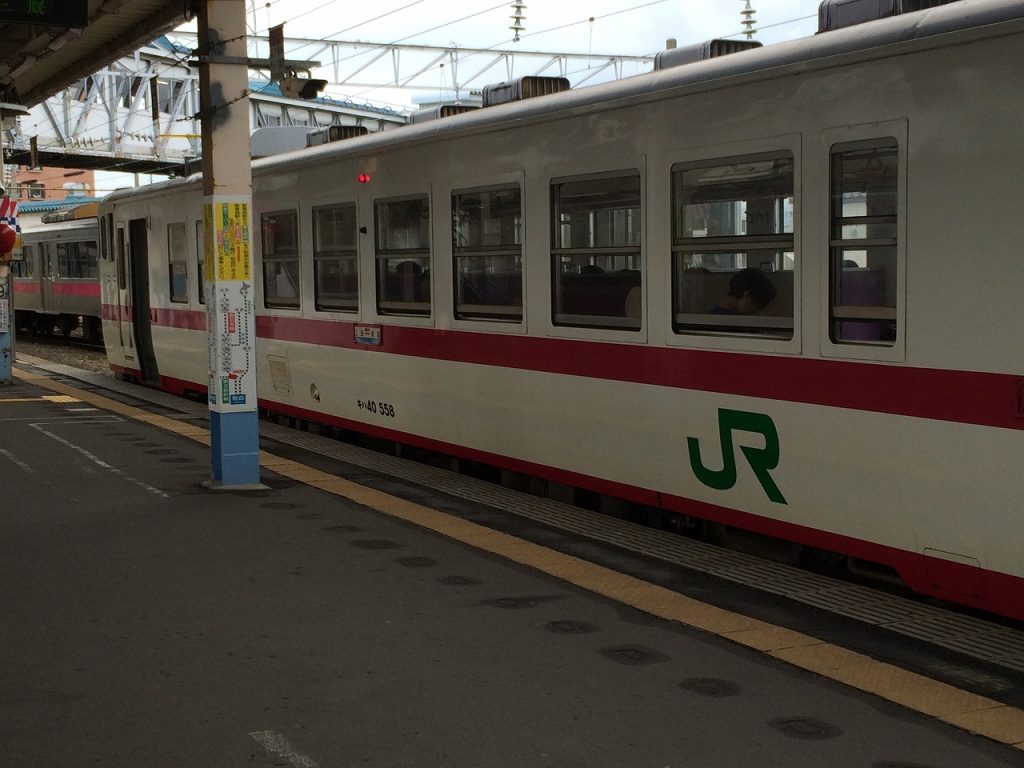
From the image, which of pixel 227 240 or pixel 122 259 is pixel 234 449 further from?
pixel 122 259

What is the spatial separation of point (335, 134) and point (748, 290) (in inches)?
252

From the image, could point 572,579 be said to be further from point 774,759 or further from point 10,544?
point 10,544

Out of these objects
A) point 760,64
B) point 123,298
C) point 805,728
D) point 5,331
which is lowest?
point 805,728

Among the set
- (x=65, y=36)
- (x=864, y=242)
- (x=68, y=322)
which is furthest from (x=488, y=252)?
(x=68, y=322)

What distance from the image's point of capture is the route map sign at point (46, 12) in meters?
9.84

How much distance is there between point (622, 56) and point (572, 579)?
2657cm

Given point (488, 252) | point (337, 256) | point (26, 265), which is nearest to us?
point (488, 252)

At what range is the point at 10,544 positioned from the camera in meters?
7.35

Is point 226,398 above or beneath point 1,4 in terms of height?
beneath

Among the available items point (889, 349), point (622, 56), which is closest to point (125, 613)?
point (889, 349)

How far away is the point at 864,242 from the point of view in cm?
585

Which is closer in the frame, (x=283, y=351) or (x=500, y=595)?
(x=500, y=595)

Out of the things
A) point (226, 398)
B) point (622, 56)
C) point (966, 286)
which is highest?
point (622, 56)

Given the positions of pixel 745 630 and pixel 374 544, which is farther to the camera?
pixel 374 544
